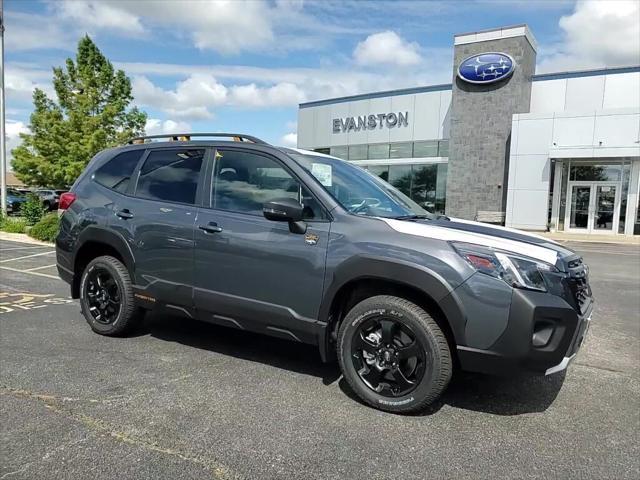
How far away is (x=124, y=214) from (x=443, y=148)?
25218mm

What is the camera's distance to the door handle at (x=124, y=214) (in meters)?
4.69

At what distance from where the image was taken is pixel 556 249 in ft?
11.7

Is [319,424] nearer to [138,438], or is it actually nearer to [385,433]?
[385,433]

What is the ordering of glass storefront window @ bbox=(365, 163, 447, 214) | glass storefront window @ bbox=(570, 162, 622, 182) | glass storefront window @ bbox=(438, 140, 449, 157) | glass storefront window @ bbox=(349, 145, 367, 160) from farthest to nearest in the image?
glass storefront window @ bbox=(349, 145, 367, 160), glass storefront window @ bbox=(365, 163, 447, 214), glass storefront window @ bbox=(438, 140, 449, 157), glass storefront window @ bbox=(570, 162, 622, 182)

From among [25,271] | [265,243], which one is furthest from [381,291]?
[25,271]

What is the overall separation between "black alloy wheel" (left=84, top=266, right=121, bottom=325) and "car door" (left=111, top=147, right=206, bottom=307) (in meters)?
0.44

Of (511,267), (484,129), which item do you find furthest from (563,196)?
(511,267)

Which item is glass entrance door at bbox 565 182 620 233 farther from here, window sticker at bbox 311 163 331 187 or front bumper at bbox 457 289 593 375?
front bumper at bbox 457 289 593 375

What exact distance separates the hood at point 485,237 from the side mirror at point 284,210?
0.62 metres

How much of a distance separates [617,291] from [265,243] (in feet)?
23.8

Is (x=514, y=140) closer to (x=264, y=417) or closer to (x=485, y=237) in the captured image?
(x=485, y=237)

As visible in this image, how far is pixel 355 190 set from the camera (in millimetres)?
4160

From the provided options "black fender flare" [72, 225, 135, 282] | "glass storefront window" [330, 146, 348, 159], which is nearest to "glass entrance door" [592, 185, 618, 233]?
"glass storefront window" [330, 146, 348, 159]

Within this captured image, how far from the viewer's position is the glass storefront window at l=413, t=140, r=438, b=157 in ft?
92.7
